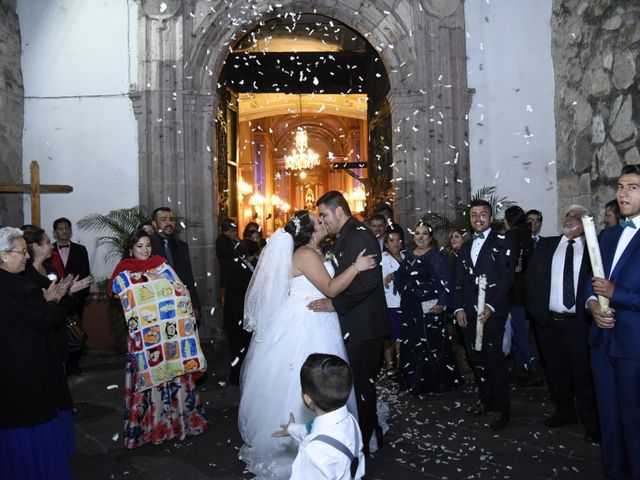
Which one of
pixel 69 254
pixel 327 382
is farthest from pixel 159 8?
pixel 327 382

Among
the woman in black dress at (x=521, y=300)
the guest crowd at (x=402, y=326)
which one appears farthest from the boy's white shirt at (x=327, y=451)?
the woman in black dress at (x=521, y=300)

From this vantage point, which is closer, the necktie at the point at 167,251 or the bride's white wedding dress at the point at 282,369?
the bride's white wedding dress at the point at 282,369

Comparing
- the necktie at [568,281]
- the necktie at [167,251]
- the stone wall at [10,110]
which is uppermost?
the stone wall at [10,110]

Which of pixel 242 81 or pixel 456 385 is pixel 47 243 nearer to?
pixel 456 385

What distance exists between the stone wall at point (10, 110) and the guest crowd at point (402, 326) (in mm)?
1387

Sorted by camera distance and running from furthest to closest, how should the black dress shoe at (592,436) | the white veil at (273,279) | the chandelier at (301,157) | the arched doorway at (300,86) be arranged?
1. the chandelier at (301,157)
2. the arched doorway at (300,86)
3. the black dress shoe at (592,436)
4. the white veil at (273,279)

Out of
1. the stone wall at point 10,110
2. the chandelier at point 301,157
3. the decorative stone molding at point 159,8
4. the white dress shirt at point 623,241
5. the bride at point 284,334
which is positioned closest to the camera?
the white dress shirt at point 623,241

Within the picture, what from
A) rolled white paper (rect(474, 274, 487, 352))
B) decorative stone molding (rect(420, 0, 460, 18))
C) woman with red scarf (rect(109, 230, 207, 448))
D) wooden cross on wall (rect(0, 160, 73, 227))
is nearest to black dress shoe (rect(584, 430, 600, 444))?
rolled white paper (rect(474, 274, 487, 352))

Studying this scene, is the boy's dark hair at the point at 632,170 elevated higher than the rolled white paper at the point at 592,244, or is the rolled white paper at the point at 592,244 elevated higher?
the boy's dark hair at the point at 632,170

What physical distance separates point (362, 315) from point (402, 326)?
2.09 meters

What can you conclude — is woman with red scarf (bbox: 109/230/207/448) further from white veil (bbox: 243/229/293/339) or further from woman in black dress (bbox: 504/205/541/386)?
woman in black dress (bbox: 504/205/541/386)

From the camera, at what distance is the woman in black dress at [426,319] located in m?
5.42

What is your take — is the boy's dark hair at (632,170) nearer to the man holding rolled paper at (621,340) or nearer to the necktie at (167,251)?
the man holding rolled paper at (621,340)

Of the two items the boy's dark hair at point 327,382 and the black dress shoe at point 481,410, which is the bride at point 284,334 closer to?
the boy's dark hair at point 327,382
